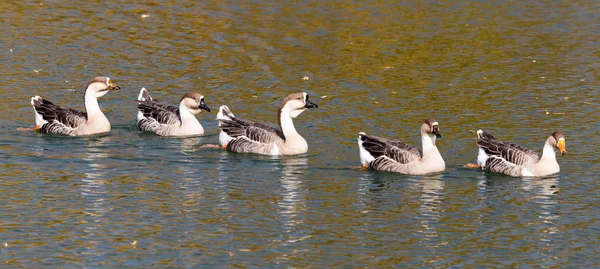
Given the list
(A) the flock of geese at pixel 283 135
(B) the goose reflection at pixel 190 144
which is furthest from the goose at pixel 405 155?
(B) the goose reflection at pixel 190 144

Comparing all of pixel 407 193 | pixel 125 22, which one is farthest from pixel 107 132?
pixel 125 22

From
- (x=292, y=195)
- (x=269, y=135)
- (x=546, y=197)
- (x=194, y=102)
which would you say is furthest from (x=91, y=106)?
(x=546, y=197)

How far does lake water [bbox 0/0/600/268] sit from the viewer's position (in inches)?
739

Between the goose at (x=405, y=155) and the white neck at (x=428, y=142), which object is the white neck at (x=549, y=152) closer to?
the goose at (x=405, y=155)

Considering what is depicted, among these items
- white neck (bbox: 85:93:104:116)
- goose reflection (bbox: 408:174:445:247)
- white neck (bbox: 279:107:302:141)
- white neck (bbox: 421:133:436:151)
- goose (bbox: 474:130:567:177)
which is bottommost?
goose reflection (bbox: 408:174:445:247)

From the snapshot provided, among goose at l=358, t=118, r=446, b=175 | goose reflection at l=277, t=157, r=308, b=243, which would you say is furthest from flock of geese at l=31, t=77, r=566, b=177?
goose reflection at l=277, t=157, r=308, b=243

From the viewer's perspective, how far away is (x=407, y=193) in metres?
22.2

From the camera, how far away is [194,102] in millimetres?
27094

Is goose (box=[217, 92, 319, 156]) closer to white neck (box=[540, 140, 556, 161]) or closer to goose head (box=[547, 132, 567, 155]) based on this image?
A: white neck (box=[540, 140, 556, 161])

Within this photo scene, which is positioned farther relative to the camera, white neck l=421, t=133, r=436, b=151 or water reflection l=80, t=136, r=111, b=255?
white neck l=421, t=133, r=436, b=151

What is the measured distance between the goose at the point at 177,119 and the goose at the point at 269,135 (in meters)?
1.19

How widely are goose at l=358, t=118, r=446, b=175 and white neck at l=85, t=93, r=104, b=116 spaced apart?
6724 millimetres

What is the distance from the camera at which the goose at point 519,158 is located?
2341 cm

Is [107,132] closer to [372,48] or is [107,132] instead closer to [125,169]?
[125,169]
